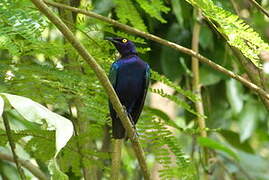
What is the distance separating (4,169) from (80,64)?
116 centimetres

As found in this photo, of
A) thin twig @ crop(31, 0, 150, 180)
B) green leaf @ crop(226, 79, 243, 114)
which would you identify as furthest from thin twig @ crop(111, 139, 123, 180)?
green leaf @ crop(226, 79, 243, 114)

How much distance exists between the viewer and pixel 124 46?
3982 mm

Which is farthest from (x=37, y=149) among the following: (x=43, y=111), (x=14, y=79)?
(x=43, y=111)

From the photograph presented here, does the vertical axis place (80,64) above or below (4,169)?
above

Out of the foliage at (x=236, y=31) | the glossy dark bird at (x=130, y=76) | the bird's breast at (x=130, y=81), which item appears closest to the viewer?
the foliage at (x=236, y=31)

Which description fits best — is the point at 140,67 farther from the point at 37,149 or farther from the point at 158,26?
the point at 37,149

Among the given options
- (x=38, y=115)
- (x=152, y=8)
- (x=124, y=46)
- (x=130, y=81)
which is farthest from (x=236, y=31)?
(x=130, y=81)

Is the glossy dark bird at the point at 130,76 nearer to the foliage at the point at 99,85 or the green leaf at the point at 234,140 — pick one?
the foliage at the point at 99,85

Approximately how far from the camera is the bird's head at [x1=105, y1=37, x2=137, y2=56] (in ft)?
12.5

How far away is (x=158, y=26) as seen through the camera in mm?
4523

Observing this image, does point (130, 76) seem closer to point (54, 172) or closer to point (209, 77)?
point (209, 77)

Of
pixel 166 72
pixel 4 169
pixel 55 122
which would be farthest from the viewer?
pixel 166 72

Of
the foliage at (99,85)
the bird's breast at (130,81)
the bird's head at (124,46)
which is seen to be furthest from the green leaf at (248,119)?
the bird's head at (124,46)

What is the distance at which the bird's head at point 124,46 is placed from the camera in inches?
150
